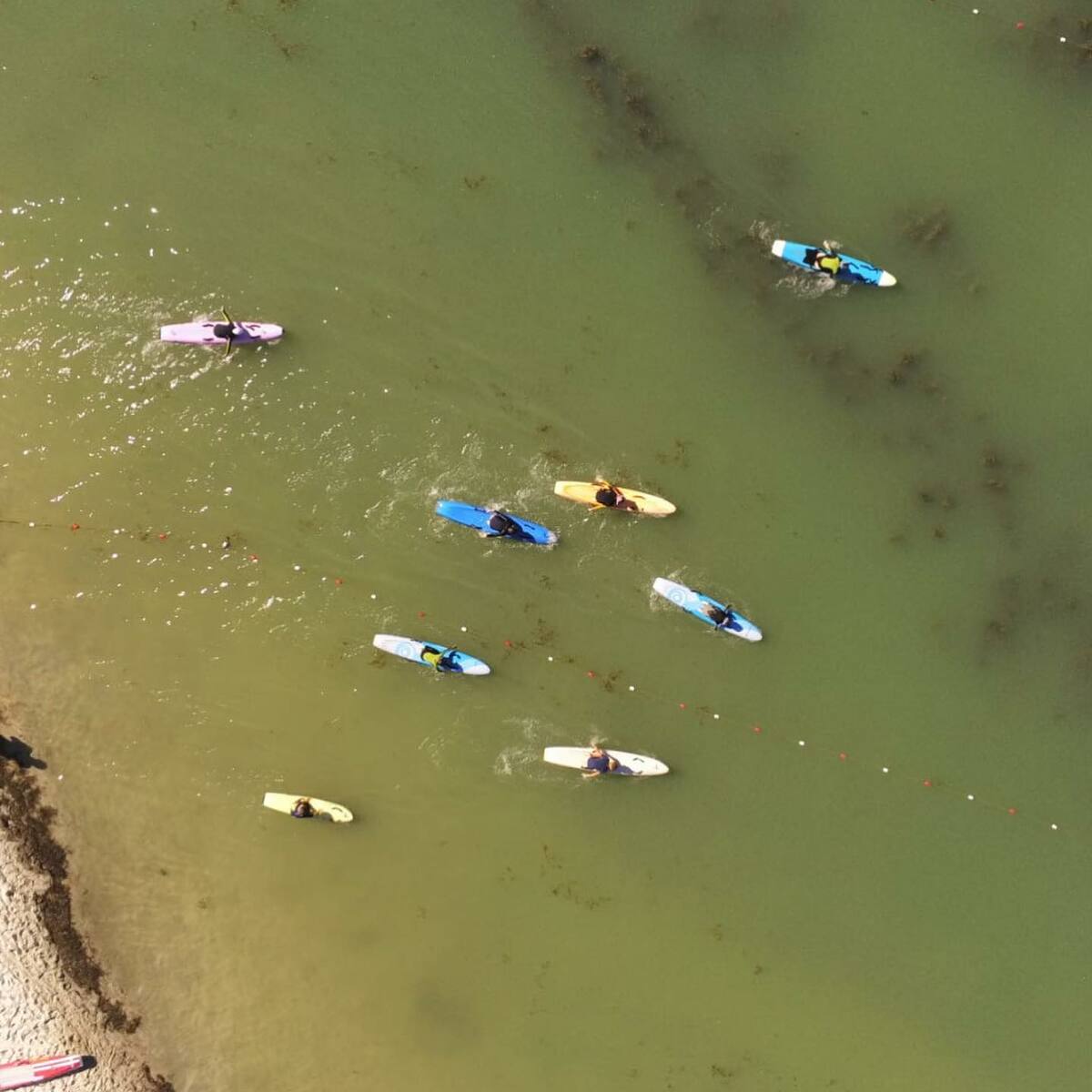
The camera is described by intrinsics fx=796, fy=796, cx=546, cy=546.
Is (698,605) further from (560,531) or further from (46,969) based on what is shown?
(46,969)

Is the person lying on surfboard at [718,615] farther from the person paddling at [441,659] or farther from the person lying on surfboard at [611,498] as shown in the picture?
the person paddling at [441,659]

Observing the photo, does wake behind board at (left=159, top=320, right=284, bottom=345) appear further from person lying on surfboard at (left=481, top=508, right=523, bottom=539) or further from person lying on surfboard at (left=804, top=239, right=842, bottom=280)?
person lying on surfboard at (left=804, top=239, right=842, bottom=280)

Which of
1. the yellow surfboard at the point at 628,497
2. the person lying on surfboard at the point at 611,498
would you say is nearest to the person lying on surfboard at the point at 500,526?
the yellow surfboard at the point at 628,497

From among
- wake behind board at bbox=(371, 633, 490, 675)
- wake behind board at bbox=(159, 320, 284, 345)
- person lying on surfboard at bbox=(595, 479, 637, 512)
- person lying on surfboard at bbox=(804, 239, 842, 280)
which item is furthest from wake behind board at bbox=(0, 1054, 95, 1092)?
person lying on surfboard at bbox=(804, 239, 842, 280)

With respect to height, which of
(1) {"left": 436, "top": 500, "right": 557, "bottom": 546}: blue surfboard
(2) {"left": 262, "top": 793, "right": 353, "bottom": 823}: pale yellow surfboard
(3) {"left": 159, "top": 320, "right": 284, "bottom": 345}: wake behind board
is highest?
(3) {"left": 159, "top": 320, "right": 284, "bottom": 345}: wake behind board

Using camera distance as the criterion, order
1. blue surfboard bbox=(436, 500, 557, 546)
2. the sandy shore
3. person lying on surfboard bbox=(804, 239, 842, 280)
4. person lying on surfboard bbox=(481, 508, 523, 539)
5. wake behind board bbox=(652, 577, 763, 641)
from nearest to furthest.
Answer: person lying on surfboard bbox=(804, 239, 842, 280) → person lying on surfboard bbox=(481, 508, 523, 539) → wake behind board bbox=(652, 577, 763, 641) → blue surfboard bbox=(436, 500, 557, 546) → the sandy shore

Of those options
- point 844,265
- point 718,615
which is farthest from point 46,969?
point 844,265
